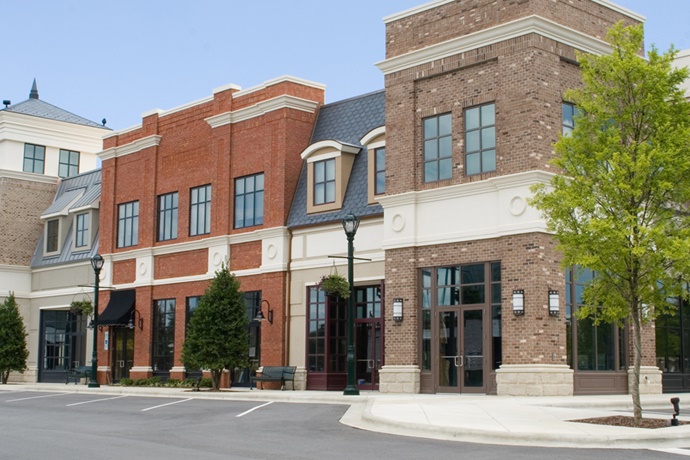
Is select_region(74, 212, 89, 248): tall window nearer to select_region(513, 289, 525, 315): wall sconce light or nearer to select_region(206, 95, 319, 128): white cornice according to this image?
select_region(206, 95, 319, 128): white cornice

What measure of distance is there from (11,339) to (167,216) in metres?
9.33

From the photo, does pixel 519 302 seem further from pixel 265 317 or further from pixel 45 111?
pixel 45 111

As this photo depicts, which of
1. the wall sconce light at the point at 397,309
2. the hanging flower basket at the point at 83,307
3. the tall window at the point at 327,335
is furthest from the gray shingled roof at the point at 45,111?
the wall sconce light at the point at 397,309

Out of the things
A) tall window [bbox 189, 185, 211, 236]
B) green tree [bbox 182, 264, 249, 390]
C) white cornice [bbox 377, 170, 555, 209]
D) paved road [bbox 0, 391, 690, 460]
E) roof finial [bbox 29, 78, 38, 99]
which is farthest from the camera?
roof finial [bbox 29, 78, 38, 99]

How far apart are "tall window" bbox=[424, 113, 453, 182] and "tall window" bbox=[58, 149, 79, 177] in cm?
2578

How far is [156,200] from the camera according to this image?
38.2 metres

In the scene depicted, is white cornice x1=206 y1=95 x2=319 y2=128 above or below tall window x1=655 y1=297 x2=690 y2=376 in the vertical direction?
above

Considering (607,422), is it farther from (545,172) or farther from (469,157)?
(469,157)

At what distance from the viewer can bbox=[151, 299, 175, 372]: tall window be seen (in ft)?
120

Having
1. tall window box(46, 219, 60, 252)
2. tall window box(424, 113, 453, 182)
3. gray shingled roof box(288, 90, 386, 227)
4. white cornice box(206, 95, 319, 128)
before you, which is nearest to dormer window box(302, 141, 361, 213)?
gray shingled roof box(288, 90, 386, 227)

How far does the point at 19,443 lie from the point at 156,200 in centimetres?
2420

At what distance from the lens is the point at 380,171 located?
29797 mm

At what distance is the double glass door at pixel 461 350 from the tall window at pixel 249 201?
949 centimetres

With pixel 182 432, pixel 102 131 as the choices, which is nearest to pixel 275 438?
pixel 182 432
